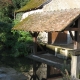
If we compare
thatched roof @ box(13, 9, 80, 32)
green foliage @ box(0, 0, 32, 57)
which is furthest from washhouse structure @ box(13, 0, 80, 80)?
green foliage @ box(0, 0, 32, 57)

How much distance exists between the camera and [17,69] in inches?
544

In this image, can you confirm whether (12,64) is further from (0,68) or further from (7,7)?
(7,7)

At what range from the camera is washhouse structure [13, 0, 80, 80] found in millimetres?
12328

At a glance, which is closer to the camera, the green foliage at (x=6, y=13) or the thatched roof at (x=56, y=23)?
the thatched roof at (x=56, y=23)

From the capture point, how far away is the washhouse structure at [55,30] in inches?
485

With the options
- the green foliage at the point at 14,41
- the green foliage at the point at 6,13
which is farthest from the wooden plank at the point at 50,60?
the green foliage at the point at 6,13

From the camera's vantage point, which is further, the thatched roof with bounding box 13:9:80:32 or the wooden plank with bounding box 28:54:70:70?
the wooden plank with bounding box 28:54:70:70

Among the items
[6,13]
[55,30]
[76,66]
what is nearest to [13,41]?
[55,30]

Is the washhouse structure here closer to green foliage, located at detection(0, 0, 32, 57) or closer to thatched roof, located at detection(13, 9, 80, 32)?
thatched roof, located at detection(13, 9, 80, 32)

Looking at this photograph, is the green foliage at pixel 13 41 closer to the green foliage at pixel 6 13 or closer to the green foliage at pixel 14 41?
the green foliage at pixel 14 41

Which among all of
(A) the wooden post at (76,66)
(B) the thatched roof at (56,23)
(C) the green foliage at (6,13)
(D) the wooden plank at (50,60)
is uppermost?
(C) the green foliage at (6,13)

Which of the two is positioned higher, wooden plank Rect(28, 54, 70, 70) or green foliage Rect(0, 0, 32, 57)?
green foliage Rect(0, 0, 32, 57)

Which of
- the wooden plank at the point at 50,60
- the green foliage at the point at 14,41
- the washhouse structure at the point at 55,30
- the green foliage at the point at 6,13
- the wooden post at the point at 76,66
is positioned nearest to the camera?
the wooden post at the point at 76,66

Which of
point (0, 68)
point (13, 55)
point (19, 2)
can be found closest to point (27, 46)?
point (13, 55)
